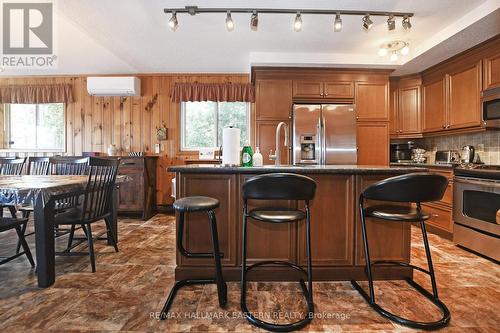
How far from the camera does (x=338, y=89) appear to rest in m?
3.92

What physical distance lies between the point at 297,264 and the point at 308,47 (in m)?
2.95

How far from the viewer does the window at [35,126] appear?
4852 millimetres

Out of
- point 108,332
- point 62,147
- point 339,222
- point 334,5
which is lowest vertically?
point 108,332

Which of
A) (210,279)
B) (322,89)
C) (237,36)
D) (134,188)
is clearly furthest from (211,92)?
(210,279)

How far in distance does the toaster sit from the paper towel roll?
3.43m

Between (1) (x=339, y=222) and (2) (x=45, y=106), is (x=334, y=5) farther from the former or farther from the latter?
(2) (x=45, y=106)

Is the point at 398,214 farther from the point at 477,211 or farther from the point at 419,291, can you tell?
the point at 477,211

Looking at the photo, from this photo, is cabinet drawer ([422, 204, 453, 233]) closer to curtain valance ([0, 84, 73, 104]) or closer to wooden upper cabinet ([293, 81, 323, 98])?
wooden upper cabinet ([293, 81, 323, 98])

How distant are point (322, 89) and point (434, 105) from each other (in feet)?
5.58

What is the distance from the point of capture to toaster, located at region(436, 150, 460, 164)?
3.67 metres

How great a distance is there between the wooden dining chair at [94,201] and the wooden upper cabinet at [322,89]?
2822 millimetres

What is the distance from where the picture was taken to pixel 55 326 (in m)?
1.47

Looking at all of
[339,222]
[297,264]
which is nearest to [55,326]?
[297,264]

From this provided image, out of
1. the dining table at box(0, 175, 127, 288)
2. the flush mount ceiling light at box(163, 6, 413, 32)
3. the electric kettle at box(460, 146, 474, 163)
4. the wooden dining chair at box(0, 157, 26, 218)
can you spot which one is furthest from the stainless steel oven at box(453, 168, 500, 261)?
the wooden dining chair at box(0, 157, 26, 218)
